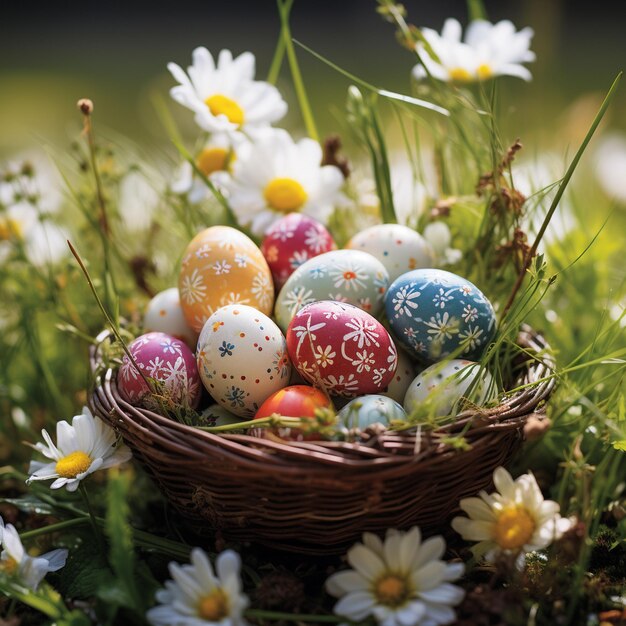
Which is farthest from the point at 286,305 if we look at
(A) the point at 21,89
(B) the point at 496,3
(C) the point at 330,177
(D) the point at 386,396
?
(B) the point at 496,3

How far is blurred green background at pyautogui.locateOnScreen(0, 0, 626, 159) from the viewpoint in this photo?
355cm

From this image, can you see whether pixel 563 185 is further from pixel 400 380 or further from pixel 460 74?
pixel 460 74

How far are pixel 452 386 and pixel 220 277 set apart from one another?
366mm

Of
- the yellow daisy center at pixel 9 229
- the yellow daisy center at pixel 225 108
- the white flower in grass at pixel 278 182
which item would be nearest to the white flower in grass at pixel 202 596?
the white flower in grass at pixel 278 182

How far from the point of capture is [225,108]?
1268 millimetres

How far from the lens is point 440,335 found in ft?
3.35

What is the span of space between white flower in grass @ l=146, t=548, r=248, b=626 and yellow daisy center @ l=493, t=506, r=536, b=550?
31 cm

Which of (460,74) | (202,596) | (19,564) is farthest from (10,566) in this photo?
(460,74)

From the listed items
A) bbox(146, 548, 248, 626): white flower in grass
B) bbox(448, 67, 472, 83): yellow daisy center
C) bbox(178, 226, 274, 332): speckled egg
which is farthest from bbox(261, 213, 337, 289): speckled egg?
bbox(146, 548, 248, 626): white flower in grass

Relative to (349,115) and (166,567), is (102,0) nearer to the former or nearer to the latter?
(349,115)

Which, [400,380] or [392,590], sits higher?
[400,380]

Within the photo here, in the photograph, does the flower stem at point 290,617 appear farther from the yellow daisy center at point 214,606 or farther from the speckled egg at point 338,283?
the speckled egg at point 338,283

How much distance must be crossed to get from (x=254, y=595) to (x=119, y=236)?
92cm

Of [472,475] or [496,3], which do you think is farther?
[496,3]
